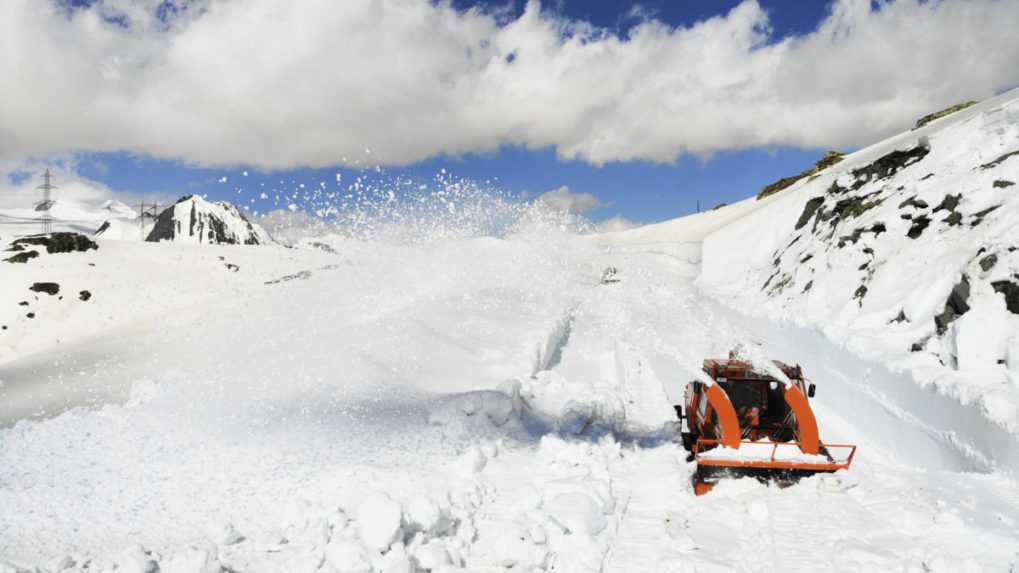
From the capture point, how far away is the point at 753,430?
8875 millimetres

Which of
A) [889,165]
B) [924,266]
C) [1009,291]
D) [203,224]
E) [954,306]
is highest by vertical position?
[203,224]

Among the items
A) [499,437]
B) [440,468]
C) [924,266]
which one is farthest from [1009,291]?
[440,468]

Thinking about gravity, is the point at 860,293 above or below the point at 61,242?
below

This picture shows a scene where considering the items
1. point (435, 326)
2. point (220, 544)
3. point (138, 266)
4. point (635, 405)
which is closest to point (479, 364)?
point (435, 326)

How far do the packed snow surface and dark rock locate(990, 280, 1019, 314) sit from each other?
13 centimetres

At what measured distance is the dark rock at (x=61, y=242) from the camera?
36.5m

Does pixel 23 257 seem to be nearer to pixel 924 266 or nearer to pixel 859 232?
pixel 859 232

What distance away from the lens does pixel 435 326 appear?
1605 centimetres

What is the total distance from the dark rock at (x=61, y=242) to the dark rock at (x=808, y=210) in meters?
42.5

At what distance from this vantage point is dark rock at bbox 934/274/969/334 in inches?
471

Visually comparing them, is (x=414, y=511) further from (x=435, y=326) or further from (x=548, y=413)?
(x=435, y=326)

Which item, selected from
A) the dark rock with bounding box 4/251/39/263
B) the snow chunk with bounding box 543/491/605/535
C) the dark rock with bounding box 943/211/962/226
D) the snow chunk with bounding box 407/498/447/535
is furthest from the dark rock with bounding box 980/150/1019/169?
the dark rock with bounding box 4/251/39/263

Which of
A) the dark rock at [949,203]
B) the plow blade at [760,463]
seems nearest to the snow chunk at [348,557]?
the plow blade at [760,463]

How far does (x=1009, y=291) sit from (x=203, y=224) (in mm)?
85895
